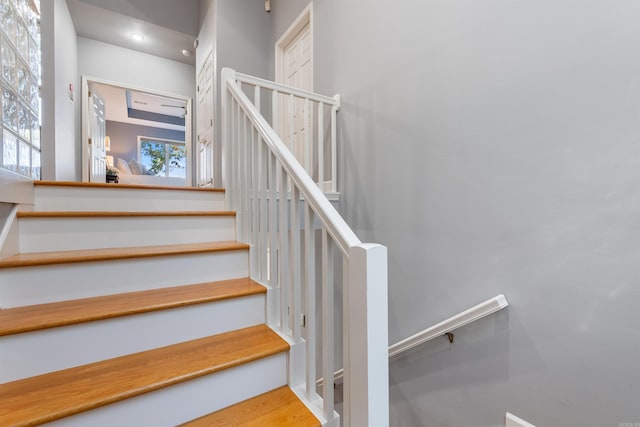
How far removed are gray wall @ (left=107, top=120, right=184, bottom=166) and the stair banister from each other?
21.1 ft

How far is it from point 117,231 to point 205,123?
263 centimetres

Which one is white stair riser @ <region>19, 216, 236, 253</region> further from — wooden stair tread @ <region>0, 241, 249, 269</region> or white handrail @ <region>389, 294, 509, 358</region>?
white handrail @ <region>389, 294, 509, 358</region>

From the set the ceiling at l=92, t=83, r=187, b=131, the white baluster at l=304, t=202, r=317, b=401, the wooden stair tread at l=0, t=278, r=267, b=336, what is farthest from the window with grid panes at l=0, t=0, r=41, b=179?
the ceiling at l=92, t=83, r=187, b=131

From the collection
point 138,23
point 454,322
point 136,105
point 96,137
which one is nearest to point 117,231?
point 454,322

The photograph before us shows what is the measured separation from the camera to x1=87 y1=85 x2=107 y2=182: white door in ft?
13.5

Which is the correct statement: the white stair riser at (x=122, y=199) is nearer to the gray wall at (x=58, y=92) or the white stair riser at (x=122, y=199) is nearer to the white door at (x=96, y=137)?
the gray wall at (x=58, y=92)

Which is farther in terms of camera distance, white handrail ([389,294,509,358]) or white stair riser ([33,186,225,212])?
white stair riser ([33,186,225,212])

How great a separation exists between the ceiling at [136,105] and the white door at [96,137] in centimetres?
118

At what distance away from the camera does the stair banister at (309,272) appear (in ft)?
2.70

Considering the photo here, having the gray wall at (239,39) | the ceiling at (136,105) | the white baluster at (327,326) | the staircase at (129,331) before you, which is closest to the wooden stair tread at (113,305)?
the staircase at (129,331)

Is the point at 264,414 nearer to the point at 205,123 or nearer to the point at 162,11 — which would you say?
the point at 205,123

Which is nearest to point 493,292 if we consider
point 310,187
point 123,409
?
point 310,187

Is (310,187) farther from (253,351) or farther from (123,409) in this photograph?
(123,409)

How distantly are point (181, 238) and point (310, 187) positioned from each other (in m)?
1.00
